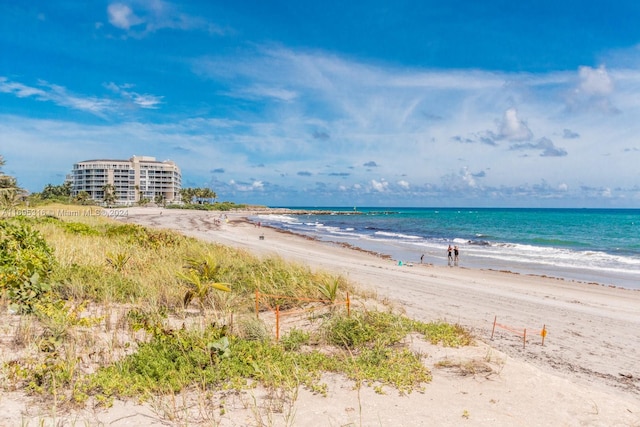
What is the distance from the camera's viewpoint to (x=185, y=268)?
36.1 feet

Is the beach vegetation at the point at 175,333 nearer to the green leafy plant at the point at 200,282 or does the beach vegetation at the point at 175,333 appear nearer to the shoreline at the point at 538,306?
the green leafy plant at the point at 200,282

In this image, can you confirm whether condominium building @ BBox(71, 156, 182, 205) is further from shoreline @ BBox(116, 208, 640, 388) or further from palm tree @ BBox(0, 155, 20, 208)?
shoreline @ BBox(116, 208, 640, 388)

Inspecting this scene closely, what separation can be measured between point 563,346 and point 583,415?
4.52 m

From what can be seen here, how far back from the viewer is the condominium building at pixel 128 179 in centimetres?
15788

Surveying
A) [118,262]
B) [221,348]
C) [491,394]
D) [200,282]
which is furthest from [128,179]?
[491,394]

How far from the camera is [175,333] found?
615 centimetres

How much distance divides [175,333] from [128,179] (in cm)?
16969

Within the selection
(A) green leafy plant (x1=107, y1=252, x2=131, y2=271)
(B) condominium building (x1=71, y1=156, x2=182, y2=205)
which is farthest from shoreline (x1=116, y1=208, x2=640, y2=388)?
(B) condominium building (x1=71, y1=156, x2=182, y2=205)

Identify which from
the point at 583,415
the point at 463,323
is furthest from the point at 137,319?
the point at 463,323

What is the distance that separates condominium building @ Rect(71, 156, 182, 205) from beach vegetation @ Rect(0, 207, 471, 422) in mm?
152070

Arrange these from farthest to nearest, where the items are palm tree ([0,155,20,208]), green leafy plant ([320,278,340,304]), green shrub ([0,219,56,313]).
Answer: palm tree ([0,155,20,208])
green leafy plant ([320,278,340,304])
green shrub ([0,219,56,313])

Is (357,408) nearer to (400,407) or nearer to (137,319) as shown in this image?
(400,407)

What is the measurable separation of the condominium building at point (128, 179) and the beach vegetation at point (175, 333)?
499 feet

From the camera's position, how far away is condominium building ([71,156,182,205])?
158 meters
